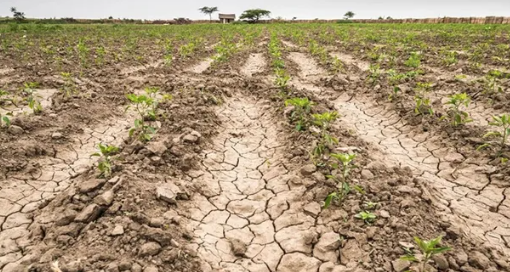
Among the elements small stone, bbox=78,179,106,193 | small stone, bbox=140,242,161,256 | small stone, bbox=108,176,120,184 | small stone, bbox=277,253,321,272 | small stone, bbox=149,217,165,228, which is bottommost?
small stone, bbox=277,253,321,272

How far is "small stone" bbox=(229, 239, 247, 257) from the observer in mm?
2512

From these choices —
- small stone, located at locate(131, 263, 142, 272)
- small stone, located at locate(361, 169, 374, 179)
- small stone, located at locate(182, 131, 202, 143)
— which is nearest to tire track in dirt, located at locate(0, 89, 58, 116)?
small stone, located at locate(182, 131, 202, 143)

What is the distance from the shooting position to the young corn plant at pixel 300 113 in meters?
4.23

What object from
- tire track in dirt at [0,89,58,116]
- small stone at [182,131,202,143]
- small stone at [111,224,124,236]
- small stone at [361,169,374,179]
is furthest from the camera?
tire track in dirt at [0,89,58,116]

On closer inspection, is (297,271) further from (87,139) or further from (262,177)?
(87,139)

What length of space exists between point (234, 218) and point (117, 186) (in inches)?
41.0

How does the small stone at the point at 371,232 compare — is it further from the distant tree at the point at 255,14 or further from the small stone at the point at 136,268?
the distant tree at the point at 255,14

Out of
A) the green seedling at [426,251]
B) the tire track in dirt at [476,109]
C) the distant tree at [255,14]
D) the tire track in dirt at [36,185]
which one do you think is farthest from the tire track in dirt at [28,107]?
the distant tree at [255,14]

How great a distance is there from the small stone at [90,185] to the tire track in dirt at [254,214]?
0.75m

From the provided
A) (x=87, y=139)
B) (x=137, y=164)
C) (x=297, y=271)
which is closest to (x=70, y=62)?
(x=87, y=139)

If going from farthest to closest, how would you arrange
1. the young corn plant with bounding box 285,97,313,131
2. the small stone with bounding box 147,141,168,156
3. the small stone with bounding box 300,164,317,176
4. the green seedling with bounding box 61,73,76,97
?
the green seedling with bounding box 61,73,76,97 < the young corn plant with bounding box 285,97,313,131 < the small stone with bounding box 147,141,168,156 < the small stone with bounding box 300,164,317,176

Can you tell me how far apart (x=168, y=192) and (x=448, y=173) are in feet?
9.86

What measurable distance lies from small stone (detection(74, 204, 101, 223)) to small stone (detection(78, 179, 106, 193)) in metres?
0.25

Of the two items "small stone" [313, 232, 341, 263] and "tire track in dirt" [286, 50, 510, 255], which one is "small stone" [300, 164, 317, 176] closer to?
"small stone" [313, 232, 341, 263]
